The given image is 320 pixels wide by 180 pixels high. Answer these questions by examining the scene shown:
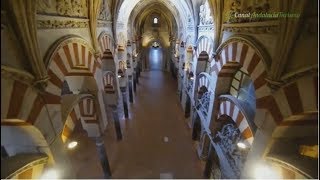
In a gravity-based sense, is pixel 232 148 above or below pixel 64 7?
below

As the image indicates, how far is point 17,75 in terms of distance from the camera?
88.7 inches

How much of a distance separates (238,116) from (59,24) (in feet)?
10.9

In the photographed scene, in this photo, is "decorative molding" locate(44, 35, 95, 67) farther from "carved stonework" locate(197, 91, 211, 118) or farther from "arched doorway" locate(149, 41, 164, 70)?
"arched doorway" locate(149, 41, 164, 70)

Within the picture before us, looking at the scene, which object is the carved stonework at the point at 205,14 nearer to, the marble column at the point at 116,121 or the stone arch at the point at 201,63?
the stone arch at the point at 201,63

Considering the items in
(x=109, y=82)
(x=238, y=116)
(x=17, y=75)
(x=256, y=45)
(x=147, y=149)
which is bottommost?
(x=147, y=149)

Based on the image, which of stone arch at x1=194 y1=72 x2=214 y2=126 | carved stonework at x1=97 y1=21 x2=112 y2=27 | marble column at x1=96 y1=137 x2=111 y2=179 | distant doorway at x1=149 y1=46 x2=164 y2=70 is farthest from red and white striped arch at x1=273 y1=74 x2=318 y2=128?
distant doorway at x1=149 y1=46 x2=164 y2=70

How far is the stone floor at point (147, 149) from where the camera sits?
230 inches

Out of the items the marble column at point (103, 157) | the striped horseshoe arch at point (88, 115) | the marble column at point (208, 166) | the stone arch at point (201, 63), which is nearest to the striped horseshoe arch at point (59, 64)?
the striped horseshoe arch at point (88, 115)

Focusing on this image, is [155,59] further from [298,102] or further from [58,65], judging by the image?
[298,102]

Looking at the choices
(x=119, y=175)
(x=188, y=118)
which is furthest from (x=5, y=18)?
(x=188, y=118)

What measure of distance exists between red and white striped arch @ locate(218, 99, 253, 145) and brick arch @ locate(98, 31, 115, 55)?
3087 millimetres

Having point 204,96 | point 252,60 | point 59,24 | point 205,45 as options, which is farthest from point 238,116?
point 59,24

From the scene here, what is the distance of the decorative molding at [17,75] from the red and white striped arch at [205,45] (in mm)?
4027

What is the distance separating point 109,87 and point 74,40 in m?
3.57
